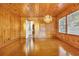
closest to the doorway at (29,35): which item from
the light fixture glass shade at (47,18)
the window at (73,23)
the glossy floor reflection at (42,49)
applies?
the glossy floor reflection at (42,49)

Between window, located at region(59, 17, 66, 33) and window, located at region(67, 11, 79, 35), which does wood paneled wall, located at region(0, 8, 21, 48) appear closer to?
window, located at region(59, 17, 66, 33)

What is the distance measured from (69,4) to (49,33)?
67 cm

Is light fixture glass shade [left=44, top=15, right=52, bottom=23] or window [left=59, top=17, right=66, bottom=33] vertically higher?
light fixture glass shade [left=44, top=15, right=52, bottom=23]

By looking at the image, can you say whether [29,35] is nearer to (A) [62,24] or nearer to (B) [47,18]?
(B) [47,18]

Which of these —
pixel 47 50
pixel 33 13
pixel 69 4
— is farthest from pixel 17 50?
pixel 69 4

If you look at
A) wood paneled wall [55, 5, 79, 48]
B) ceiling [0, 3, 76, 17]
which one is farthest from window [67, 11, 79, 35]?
ceiling [0, 3, 76, 17]

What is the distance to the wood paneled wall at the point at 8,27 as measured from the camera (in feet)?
8.45

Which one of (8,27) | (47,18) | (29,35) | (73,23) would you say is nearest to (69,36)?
(73,23)

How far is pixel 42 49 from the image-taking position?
2600mm

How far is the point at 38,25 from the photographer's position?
270 centimetres

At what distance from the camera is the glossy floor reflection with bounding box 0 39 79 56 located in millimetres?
2541

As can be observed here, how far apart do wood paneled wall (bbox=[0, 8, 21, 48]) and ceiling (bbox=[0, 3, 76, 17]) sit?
106mm

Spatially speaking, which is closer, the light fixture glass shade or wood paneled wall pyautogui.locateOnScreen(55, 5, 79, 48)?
wood paneled wall pyautogui.locateOnScreen(55, 5, 79, 48)

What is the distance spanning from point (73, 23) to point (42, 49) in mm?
767
